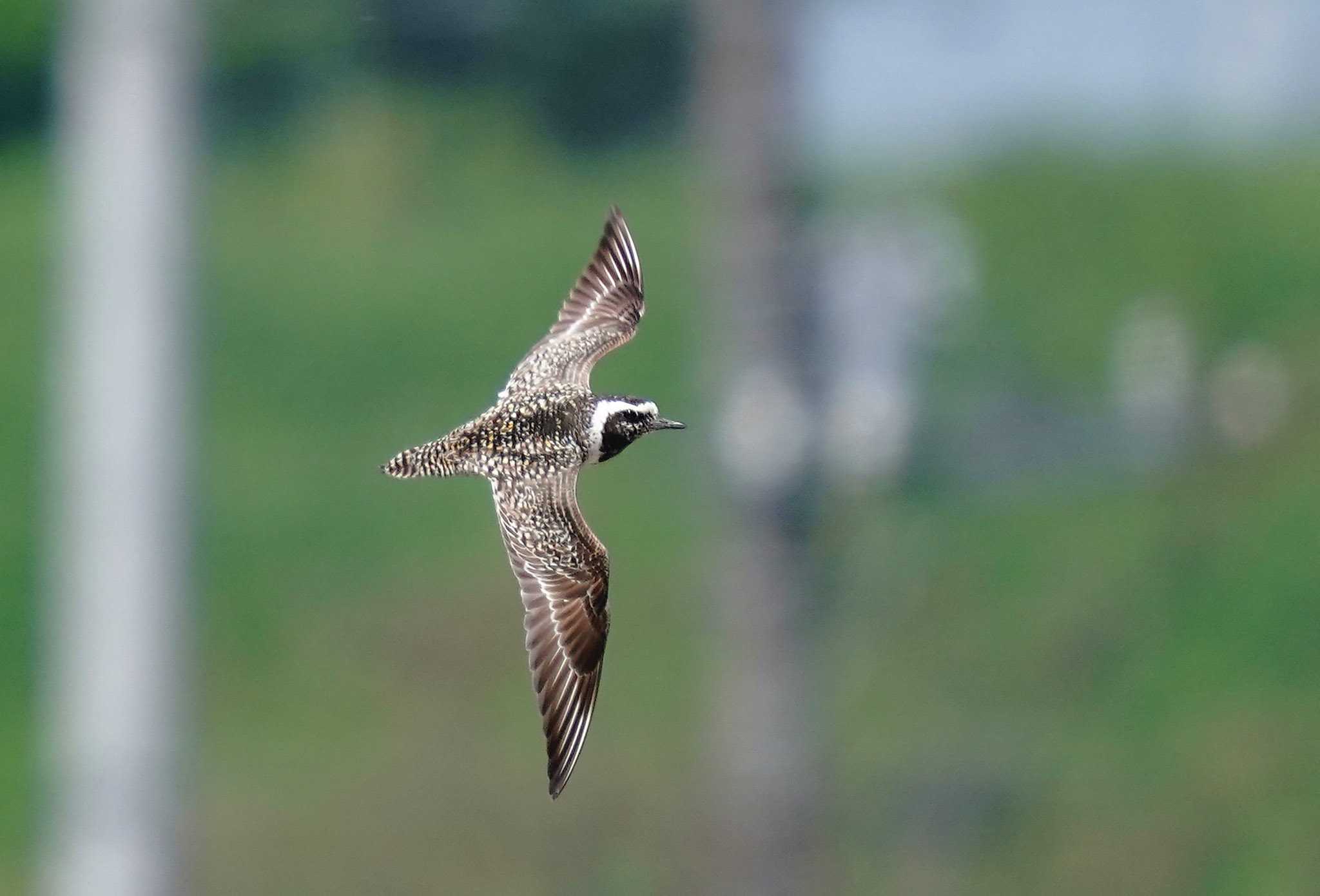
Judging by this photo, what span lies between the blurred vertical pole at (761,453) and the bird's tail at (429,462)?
2619 mm

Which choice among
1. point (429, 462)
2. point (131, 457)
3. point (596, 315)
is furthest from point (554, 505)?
point (131, 457)

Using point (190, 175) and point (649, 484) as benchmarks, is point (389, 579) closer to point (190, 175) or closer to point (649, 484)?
point (649, 484)

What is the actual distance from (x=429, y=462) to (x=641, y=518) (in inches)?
285

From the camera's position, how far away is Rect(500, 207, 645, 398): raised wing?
5.61m

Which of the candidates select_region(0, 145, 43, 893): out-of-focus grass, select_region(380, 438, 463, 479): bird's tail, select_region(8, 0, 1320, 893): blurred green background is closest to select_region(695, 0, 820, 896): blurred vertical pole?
select_region(8, 0, 1320, 893): blurred green background

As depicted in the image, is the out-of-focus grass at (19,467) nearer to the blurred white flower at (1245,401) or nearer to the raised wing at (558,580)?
the blurred white flower at (1245,401)

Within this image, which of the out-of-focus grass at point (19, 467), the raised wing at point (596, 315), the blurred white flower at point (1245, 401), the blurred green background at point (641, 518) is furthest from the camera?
the blurred white flower at point (1245, 401)

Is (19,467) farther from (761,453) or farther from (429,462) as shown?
(429,462)

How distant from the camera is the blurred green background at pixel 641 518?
11453mm

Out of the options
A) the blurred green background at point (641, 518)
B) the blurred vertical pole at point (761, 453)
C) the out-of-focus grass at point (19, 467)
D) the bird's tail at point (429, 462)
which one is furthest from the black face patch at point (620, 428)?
the out-of-focus grass at point (19, 467)

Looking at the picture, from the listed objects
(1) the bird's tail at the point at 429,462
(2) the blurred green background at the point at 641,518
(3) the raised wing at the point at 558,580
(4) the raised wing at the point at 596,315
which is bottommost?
(2) the blurred green background at the point at 641,518

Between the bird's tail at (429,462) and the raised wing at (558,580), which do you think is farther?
the raised wing at (558,580)

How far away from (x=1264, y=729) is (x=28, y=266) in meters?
8.13

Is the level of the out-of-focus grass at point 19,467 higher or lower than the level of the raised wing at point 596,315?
lower
